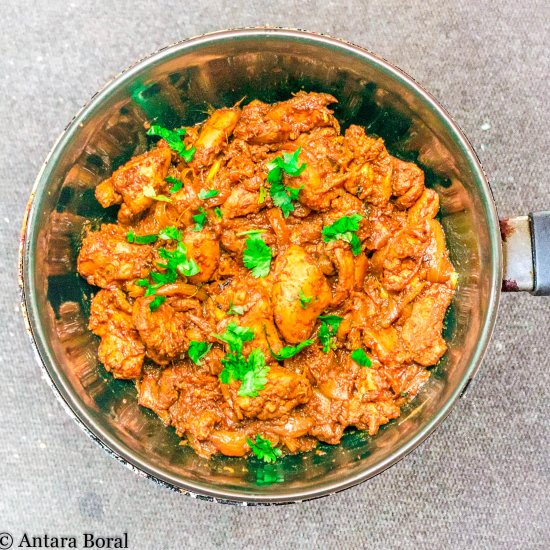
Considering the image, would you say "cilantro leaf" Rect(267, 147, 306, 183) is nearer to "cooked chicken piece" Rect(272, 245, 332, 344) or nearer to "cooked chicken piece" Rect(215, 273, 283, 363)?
"cooked chicken piece" Rect(272, 245, 332, 344)

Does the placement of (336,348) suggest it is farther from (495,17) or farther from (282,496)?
(495,17)

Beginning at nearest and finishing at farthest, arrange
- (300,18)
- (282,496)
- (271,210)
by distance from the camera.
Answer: (282,496) < (271,210) < (300,18)

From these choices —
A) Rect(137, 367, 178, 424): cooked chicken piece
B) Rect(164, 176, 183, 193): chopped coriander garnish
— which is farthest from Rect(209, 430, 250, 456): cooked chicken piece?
Rect(164, 176, 183, 193): chopped coriander garnish

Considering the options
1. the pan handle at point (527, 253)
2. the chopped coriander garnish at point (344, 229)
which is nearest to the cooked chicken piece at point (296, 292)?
the chopped coriander garnish at point (344, 229)

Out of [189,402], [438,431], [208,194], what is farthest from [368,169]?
[438,431]

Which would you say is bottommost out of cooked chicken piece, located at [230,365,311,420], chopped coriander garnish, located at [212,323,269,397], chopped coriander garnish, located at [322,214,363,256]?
cooked chicken piece, located at [230,365,311,420]

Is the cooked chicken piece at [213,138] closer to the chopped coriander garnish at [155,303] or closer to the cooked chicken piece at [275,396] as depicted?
the chopped coriander garnish at [155,303]

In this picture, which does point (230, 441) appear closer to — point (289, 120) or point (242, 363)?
point (242, 363)

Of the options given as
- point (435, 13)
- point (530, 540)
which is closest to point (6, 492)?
point (530, 540)
